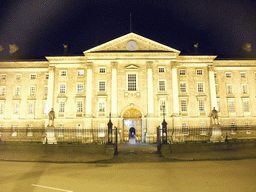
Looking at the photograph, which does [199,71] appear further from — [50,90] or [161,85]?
[50,90]

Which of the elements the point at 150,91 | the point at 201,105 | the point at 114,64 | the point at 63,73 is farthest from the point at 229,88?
the point at 63,73

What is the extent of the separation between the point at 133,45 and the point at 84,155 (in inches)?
956

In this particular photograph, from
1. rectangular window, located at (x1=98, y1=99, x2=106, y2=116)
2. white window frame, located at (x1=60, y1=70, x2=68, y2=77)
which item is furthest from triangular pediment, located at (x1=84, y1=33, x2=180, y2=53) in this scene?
rectangular window, located at (x1=98, y1=99, x2=106, y2=116)

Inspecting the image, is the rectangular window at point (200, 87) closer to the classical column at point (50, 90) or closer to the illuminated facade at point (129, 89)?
the illuminated facade at point (129, 89)

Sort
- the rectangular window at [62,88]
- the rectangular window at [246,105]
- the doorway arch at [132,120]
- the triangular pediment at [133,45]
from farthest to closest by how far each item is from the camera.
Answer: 1. the rectangular window at [246,105]
2. the rectangular window at [62,88]
3. the triangular pediment at [133,45]
4. the doorway arch at [132,120]

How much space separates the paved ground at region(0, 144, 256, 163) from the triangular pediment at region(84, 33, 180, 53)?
21.8 m

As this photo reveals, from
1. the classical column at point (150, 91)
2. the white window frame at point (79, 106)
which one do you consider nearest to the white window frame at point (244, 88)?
the classical column at point (150, 91)

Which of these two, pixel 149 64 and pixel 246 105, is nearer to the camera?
pixel 149 64

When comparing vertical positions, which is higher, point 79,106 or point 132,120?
point 79,106

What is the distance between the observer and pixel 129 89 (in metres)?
37.0

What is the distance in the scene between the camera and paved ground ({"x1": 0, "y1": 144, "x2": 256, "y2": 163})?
1709 centimetres

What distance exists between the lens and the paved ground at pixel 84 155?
17094 millimetres

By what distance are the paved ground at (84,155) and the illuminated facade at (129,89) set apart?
1486cm

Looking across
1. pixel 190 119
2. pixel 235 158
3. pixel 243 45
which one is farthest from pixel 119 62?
pixel 243 45
